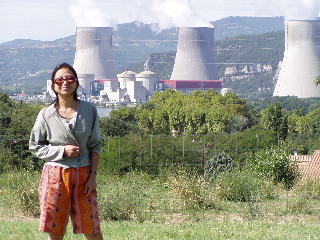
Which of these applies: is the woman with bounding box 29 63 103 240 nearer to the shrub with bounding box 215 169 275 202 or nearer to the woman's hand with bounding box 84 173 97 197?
the woman's hand with bounding box 84 173 97 197

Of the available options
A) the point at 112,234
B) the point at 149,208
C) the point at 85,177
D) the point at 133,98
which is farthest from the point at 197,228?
the point at 133,98

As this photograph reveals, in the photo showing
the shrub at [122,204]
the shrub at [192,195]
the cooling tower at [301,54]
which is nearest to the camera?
the shrub at [122,204]

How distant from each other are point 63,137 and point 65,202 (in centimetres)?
31

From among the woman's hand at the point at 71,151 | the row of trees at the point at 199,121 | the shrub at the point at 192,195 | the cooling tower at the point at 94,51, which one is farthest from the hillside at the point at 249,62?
the woman's hand at the point at 71,151

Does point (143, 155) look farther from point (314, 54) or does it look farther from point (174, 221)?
point (314, 54)

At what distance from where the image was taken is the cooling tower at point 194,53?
78125 mm

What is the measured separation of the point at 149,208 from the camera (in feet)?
19.3

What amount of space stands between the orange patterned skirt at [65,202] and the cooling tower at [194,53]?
7470 centimetres

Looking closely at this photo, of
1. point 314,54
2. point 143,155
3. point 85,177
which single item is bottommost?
point 143,155

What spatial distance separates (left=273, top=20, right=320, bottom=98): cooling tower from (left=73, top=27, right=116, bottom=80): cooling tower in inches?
1075

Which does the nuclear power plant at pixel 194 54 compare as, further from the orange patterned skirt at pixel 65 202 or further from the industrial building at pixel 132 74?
the orange patterned skirt at pixel 65 202

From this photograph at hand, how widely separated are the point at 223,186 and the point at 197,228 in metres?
1.86

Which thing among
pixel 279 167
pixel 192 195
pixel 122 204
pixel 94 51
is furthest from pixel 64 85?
pixel 94 51

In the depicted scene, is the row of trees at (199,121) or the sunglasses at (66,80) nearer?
the sunglasses at (66,80)
